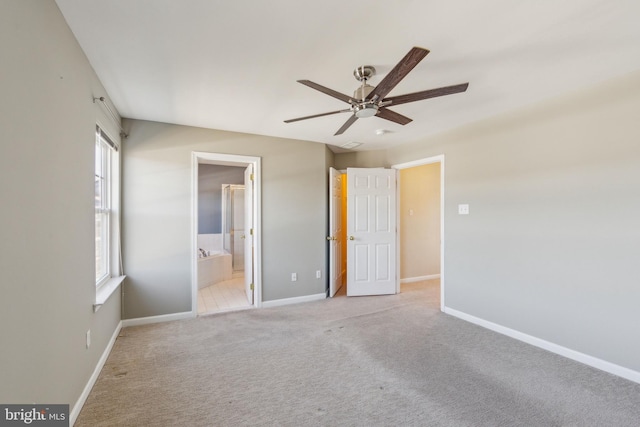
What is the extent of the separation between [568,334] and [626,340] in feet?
1.23

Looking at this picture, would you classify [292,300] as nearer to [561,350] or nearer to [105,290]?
[105,290]

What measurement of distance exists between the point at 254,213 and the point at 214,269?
2042 millimetres

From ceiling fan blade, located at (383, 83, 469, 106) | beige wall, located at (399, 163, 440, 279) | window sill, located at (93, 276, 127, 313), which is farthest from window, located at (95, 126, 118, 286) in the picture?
beige wall, located at (399, 163, 440, 279)

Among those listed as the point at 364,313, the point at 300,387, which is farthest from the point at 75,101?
the point at 364,313

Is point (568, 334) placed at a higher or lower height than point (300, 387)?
higher

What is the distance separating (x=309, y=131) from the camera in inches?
144

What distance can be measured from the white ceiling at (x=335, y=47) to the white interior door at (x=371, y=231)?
165 centimetres

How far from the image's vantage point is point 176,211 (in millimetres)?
3361

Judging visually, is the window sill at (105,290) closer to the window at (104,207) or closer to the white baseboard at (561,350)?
the window at (104,207)

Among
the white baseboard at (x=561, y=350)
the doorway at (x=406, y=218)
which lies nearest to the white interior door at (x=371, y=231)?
the doorway at (x=406, y=218)

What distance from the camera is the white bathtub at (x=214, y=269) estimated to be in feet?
16.0

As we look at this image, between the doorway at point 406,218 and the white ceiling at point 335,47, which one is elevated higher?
the white ceiling at point 335,47

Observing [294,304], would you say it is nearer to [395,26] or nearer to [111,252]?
[111,252]

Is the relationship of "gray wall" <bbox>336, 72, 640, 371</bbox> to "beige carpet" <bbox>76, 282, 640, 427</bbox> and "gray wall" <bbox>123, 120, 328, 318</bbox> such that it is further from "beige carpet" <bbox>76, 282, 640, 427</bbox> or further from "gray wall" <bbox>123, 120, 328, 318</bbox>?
"gray wall" <bbox>123, 120, 328, 318</bbox>
